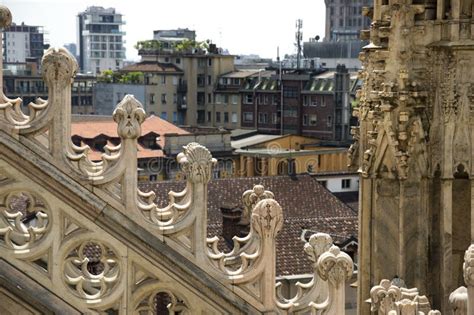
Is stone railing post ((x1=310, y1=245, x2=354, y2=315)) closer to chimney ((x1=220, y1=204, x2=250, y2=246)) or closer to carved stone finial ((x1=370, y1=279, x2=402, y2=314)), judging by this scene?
carved stone finial ((x1=370, y1=279, x2=402, y2=314))

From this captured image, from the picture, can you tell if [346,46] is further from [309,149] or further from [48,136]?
[48,136]

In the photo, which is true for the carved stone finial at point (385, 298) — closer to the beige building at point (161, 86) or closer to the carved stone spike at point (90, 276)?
the carved stone spike at point (90, 276)

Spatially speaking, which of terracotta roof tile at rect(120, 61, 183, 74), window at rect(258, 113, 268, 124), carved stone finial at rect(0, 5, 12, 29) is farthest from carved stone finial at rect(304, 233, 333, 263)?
terracotta roof tile at rect(120, 61, 183, 74)

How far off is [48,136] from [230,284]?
2167 mm

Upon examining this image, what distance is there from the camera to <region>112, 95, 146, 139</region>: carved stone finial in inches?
547

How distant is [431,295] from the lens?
19234mm

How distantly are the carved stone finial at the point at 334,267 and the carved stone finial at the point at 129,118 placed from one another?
210cm

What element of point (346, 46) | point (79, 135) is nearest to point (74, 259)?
point (79, 135)

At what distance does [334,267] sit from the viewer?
46.3 ft

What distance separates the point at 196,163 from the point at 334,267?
1605 mm

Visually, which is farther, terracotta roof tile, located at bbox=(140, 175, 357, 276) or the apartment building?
the apartment building

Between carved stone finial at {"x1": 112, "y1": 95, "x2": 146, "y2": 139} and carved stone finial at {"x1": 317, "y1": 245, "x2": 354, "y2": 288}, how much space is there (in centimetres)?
210

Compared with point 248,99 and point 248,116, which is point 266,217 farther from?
point 248,116

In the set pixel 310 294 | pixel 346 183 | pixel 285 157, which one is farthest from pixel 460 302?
pixel 285 157
